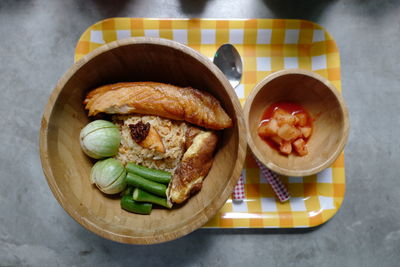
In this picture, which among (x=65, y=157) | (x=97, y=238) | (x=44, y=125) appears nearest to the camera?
(x=44, y=125)

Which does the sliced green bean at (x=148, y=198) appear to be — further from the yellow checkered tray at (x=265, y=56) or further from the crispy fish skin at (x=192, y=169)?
the yellow checkered tray at (x=265, y=56)

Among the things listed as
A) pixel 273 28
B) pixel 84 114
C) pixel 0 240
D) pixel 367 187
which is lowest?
pixel 0 240

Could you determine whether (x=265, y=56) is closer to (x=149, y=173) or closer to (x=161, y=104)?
(x=161, y=104)

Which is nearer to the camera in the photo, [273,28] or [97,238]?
[273,28]

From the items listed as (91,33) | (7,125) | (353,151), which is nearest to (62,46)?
(91,33)

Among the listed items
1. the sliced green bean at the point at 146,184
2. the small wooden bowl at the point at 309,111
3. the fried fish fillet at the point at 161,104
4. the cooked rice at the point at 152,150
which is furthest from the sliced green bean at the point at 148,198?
the small wooden bowl at the point at 309,111

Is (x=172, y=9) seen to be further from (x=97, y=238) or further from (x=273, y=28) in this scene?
(x=97, y=238)

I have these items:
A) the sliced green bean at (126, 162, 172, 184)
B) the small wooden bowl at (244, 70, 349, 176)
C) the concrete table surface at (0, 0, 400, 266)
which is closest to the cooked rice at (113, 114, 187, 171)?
the sliced green bean at (126, 162, 172, 184)
